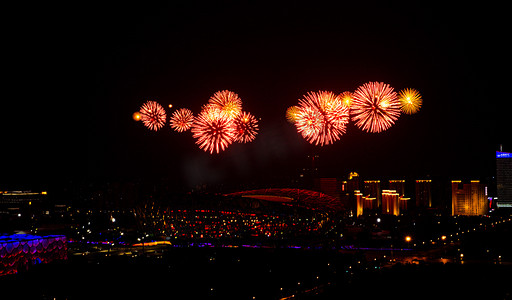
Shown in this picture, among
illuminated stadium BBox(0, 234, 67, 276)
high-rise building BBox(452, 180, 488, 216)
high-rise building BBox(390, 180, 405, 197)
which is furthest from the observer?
high-rise building BBox(390, 180, 405, 197)

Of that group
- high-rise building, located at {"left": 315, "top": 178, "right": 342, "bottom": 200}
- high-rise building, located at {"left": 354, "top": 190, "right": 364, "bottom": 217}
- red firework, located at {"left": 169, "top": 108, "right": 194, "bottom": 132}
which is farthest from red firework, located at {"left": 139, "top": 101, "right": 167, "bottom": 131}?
high-rise building, located at {"left": 354, "top": 190, "right": 364, "bottom": 217}

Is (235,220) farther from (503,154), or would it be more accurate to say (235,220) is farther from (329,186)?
(503,154)

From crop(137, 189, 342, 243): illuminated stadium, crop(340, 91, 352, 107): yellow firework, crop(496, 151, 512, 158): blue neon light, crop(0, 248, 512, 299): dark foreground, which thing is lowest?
crop(0, 248, 512, 299): dark foreground

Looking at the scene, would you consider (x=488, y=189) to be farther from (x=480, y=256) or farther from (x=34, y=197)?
(x=34, y=197)

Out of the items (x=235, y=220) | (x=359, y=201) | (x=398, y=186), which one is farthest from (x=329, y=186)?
(x=235, y=220)

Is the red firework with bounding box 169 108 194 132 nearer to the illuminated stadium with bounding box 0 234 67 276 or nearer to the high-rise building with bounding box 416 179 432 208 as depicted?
the illuminated stadium with bounding box 0 234 67 276

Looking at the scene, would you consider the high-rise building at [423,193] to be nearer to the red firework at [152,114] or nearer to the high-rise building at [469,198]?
the high-rise building at [469,198]

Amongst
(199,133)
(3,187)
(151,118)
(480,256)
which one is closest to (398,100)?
(480,256)

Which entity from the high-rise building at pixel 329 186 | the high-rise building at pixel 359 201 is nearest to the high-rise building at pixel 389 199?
the high-rise building at pixel 359 201
